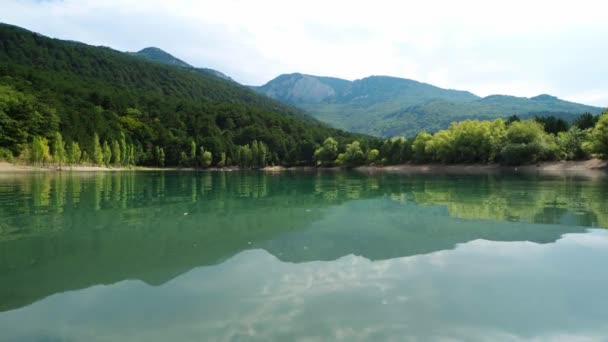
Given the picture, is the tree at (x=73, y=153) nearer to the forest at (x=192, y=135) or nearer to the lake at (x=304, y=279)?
the forest at (x=192, y=135)

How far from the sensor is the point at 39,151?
267ft

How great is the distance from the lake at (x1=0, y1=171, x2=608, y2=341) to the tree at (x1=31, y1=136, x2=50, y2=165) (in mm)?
79165

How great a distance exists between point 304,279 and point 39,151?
92329mm

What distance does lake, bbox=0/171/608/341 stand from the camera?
5754 millimetres

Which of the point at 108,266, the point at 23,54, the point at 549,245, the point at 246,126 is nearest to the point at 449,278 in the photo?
the point at 549,245

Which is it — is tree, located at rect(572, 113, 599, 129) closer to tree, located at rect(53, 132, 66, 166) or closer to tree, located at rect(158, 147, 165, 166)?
tree, located at rect(53, 132, 66, 166)

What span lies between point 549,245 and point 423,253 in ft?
12.7

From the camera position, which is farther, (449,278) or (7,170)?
(7,170)

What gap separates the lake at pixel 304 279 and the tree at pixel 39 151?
7917cm

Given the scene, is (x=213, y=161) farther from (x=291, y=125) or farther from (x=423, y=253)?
(x=423, y=253)

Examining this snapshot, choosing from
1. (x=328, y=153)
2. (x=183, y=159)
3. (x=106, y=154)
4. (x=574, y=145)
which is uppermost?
(x=574, y=145)

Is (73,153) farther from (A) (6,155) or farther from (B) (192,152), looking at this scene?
(B) (192,152)

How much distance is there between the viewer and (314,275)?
27.3 feet

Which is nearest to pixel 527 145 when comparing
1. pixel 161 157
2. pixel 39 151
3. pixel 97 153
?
pixel 97 153
